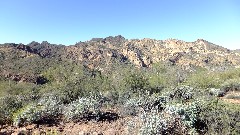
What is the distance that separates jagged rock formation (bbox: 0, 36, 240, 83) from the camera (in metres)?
107

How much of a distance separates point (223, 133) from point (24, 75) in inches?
→ 3696

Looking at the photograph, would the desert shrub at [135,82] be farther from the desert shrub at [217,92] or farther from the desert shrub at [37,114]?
the desert shrub at [37,114]

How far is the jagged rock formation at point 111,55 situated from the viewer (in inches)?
4203

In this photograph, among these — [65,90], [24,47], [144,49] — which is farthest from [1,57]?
[65,90]

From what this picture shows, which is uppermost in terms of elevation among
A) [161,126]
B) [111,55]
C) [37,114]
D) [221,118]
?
[111,55]

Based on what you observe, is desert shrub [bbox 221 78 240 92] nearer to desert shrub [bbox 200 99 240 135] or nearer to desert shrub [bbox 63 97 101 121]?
desert shrub [bbox 63 97 101 121]

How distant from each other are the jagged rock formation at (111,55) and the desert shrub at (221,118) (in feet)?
296

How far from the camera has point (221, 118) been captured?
9.34m

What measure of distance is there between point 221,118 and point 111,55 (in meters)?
133

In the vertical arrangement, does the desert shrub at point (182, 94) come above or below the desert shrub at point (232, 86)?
below

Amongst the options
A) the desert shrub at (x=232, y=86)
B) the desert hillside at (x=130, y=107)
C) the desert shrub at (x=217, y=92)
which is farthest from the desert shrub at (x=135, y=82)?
the desert shrub at (x=232, y=86)

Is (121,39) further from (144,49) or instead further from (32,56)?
(32,56)

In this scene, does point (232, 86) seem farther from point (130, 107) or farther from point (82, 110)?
point (82, 110)

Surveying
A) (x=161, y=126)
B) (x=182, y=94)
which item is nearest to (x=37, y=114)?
(x=161, y=126)
